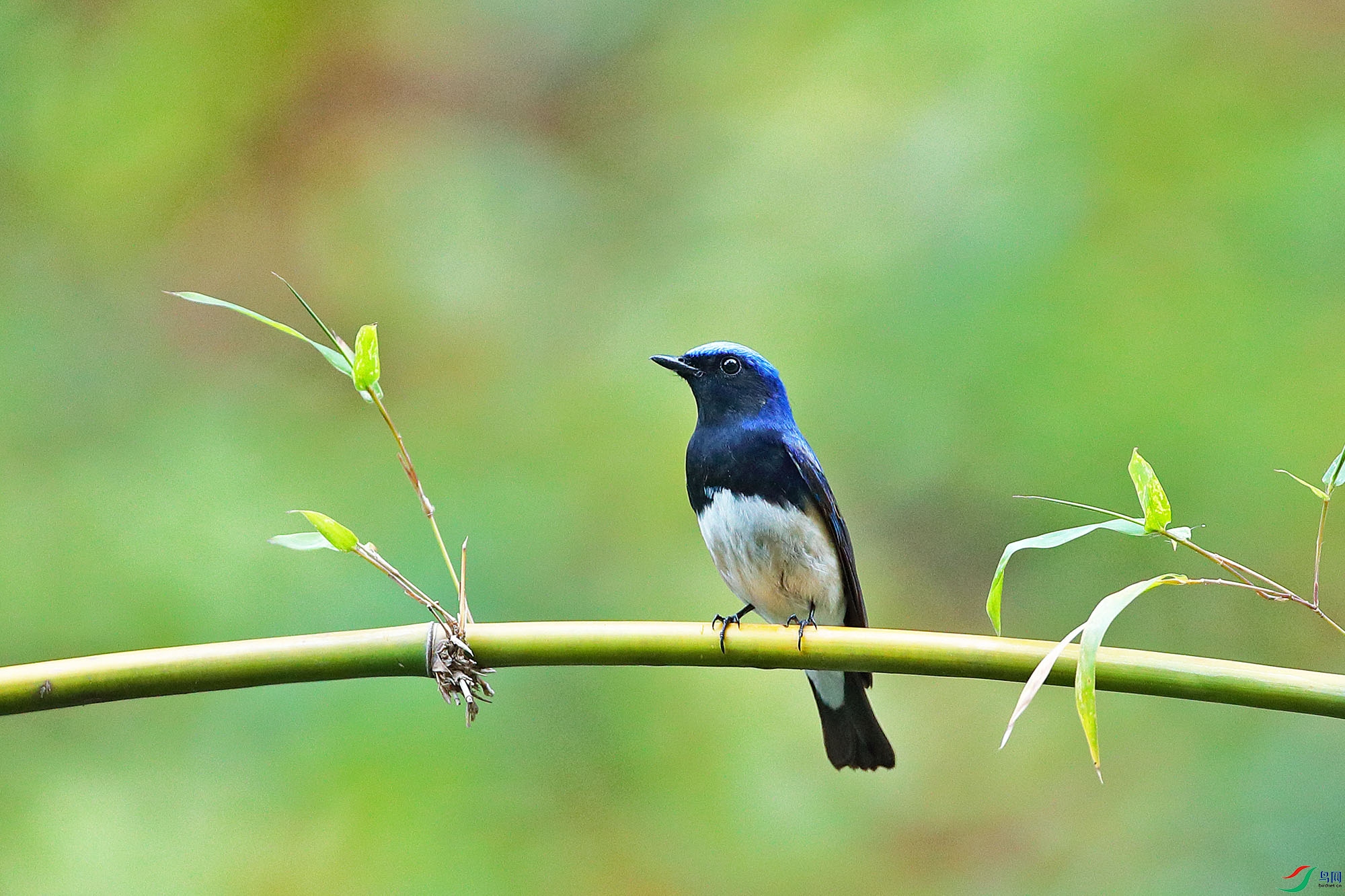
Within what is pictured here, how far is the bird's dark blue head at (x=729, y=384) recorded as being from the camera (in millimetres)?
2748

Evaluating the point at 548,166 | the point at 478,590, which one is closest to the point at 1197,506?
the point at 478,590

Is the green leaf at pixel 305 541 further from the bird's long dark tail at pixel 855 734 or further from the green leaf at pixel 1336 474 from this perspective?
the bird's long dark tail at pixel 855 734

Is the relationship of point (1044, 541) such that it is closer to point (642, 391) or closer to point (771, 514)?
point (771, 514)

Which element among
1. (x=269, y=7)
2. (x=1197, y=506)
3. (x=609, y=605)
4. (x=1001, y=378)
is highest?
(x=269, y=7)

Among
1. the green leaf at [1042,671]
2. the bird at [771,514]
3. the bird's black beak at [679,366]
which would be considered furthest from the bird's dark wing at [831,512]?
the green leaf at [1042,671]

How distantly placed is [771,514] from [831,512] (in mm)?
165

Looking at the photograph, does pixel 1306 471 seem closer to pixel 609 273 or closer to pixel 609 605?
pixel 609 605

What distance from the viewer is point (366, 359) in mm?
1299

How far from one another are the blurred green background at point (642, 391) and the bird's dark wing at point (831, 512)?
82 cm

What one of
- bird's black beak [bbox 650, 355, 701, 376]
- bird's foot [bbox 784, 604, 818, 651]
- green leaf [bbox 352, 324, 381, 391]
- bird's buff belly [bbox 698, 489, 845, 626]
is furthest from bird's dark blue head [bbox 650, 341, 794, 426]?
green leaf [bbox 352, 324, 381, 391]

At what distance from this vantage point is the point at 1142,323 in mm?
3721

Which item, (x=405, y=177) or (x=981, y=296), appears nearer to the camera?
(x=981, y=296)

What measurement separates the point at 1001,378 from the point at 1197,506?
28.0 inches

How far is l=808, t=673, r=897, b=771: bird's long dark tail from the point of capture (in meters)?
2.79
